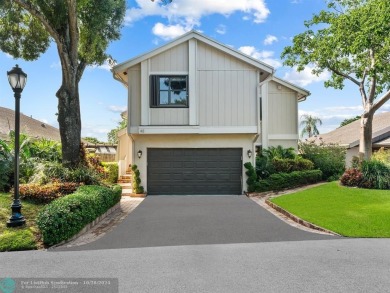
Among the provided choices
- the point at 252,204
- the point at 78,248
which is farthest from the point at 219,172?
the point at 78,248

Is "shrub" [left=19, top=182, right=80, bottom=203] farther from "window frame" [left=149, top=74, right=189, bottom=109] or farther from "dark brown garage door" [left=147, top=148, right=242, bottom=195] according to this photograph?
"window frame" [left=149, top=74, right=189, bottom=109]

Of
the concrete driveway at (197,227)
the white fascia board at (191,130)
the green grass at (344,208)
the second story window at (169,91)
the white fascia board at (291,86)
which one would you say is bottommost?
the concrete driveway at (197,227)

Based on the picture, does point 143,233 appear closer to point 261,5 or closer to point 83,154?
point 83,154

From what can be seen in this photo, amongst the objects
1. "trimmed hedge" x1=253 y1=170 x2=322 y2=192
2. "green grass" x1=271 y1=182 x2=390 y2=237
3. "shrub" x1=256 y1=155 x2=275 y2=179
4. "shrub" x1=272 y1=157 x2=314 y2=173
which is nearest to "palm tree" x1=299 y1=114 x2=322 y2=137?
"shrub" x1=272 y1=157 x2=314 y2=173

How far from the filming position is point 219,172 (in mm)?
15141

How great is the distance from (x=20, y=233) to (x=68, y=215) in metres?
1.25

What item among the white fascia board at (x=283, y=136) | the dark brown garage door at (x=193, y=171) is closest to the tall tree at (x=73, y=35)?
the dark brown garage door at (x=193, y=171)

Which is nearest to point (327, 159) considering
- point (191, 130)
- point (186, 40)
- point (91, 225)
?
point (191, 130)

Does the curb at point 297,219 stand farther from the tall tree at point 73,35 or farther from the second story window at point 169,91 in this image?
the tall tree at point 73,35

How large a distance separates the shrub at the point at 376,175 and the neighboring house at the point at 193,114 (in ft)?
16.3

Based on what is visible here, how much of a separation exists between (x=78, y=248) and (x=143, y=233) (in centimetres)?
166

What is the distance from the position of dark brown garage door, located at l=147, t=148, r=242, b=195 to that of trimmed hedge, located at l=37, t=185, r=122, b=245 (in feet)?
19.4

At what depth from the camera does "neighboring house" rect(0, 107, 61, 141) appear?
2133 centimetres

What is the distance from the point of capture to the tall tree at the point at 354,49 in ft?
50.9
